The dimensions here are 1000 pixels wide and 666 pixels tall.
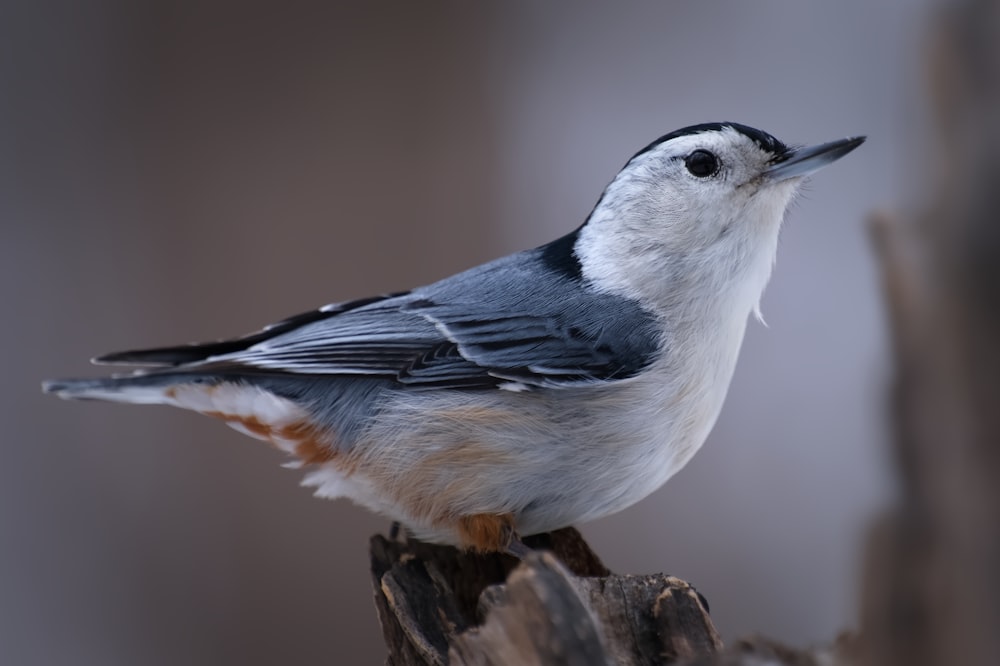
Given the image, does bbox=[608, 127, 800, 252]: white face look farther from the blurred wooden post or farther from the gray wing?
the blurred wooden post

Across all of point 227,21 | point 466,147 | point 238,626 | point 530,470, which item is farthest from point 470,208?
point 530,470

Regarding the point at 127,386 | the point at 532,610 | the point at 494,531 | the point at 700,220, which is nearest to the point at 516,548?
the point at 494,531

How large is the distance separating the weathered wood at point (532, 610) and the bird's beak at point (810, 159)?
2.35 ft

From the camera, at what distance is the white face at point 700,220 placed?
1607 mm

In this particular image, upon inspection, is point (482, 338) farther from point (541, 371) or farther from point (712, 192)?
point (712, 192)

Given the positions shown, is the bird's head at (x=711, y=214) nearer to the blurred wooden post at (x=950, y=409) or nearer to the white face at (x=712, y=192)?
the white face at (x=712, y=192)

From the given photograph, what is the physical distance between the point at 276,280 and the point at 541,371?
151 centimetres

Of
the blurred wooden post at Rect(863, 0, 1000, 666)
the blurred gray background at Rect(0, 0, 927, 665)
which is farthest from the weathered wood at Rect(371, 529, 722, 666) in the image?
the blurred gray background at Rect(0, 0, 927, 665)

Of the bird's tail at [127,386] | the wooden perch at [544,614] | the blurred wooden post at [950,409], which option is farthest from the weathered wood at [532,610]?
the bird's tail at [127,386]

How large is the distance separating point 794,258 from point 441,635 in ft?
7.01

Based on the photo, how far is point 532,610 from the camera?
108cm

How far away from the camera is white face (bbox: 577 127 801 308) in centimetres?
161

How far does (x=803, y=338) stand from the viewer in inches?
122

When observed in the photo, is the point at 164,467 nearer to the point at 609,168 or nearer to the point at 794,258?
the point at 609,168
